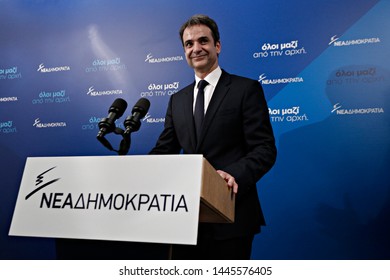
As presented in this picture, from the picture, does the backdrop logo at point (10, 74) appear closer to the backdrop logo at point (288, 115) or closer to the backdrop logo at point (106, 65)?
the backdrop logo at point (106, 65)

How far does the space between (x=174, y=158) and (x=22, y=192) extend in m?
0.55

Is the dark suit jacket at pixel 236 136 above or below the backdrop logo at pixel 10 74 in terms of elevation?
below

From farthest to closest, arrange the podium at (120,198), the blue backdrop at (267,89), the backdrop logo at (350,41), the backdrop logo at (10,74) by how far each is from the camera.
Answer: the backdrop logo at (10,74) → the backdrop logo at (350,41) → the blue backdrop at (267,89) → the podium at (120,198)

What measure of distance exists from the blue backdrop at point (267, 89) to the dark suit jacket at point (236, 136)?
4.16 ft

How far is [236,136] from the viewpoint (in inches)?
68.6

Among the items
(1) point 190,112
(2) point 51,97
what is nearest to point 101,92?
(2) point 51,97

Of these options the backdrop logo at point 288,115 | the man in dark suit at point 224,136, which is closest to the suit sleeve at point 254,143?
the man in dark suit at point 224,136

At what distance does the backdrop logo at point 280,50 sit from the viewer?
10.2 feet

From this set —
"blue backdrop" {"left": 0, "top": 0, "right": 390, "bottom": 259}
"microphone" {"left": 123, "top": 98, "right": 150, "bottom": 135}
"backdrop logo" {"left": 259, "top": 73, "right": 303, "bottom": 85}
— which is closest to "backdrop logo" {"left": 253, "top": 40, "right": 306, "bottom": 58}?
"blue backdrop" {"left": 0, "top": 0, "right": 390, "bottom": 259}

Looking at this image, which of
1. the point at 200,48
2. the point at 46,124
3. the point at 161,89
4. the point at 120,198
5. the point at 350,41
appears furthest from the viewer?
the point at 46,124

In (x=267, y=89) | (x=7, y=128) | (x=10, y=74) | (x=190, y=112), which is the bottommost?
(x=190, y=112)

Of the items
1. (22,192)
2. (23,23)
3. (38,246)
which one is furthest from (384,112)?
(23,23)

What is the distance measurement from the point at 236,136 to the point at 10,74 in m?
3.19

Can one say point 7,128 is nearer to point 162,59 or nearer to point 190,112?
point 162,59
